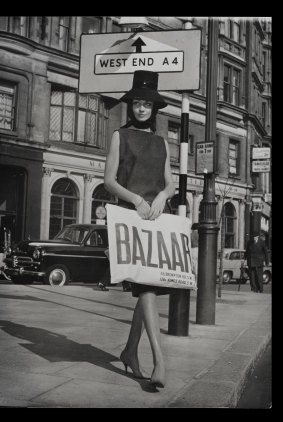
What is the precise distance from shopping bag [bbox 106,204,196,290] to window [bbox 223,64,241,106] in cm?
292

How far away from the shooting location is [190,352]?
14.3 feet

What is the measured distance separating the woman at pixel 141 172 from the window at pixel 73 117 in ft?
6.55

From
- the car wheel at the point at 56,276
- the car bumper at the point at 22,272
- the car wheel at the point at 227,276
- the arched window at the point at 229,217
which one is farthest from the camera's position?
the car wheel at the point at 227,276

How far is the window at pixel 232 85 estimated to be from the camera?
577cm

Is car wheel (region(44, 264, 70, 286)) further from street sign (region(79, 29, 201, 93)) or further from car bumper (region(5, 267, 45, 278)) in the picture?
street sign (region(79, 29, 201, 93))

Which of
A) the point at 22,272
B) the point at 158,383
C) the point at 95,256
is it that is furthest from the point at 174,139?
the point at 22,272

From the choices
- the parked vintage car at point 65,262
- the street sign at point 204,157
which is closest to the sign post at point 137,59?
the street sign at point 204,157

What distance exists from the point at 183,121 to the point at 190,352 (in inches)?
86.7

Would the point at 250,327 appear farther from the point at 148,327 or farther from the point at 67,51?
the point at 67,51

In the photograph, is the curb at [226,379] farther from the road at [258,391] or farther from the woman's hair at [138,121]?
the woman's hair at [138,121]

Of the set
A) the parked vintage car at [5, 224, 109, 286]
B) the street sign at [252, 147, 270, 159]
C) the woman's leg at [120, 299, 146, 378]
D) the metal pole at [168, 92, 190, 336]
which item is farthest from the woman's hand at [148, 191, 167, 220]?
the parked vintage car at [5, 224, 109, 286]

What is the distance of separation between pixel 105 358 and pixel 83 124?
3.34 metres

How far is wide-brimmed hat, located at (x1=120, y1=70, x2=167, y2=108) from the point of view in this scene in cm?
336

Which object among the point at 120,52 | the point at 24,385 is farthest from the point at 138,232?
the point at 120,52
